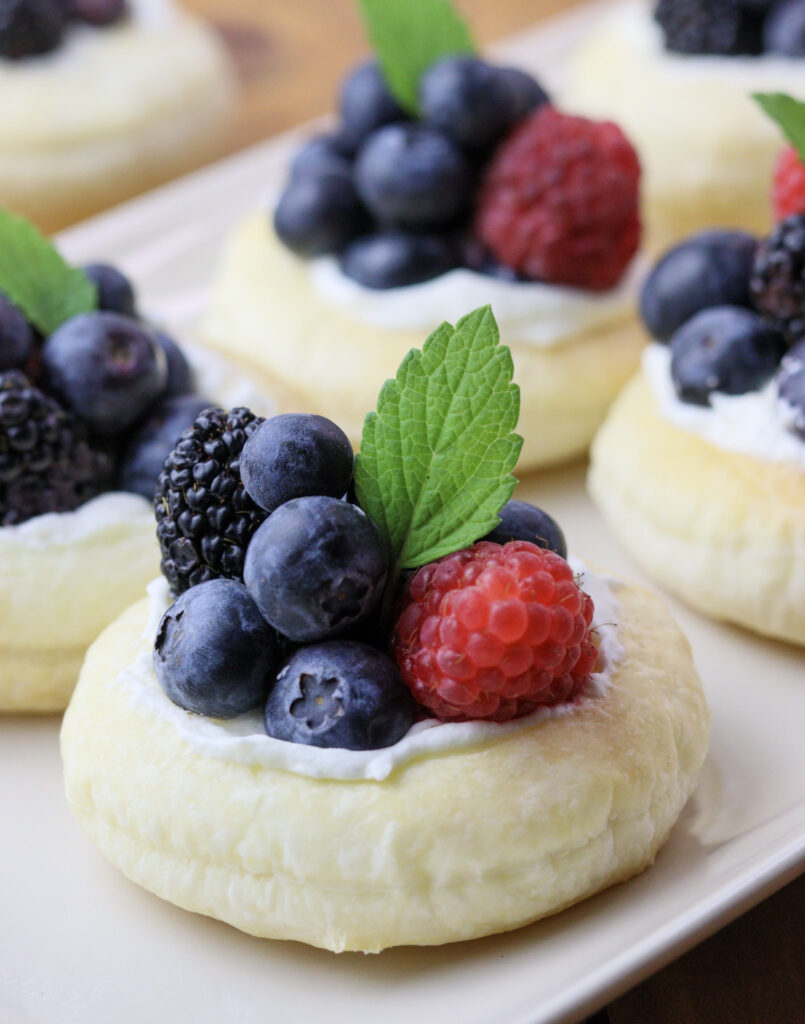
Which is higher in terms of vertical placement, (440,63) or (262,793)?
(440,63)

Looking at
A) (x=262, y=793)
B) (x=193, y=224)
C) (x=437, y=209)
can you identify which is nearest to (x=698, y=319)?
(x=437, y=209)

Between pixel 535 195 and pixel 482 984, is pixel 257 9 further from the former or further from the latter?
pixel 482 984

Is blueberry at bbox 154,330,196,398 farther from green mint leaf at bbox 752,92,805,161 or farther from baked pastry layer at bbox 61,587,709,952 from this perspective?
green mint leaf at bbox 752,92,805,161

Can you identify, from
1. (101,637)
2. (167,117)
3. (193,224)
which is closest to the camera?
(101,637)

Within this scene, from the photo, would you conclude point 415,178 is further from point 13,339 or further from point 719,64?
point 719,64

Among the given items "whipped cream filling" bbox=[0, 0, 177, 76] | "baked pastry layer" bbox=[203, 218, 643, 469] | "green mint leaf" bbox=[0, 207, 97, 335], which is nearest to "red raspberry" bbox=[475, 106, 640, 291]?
"baked pastry layer" bbox=[203, 218, 643, 469]

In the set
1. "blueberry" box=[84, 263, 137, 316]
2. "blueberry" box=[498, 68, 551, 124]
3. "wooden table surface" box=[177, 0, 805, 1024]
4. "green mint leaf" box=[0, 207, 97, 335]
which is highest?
"blueberry" box=[498, 68, 551, 124]

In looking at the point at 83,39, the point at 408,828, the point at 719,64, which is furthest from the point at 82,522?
the point at 83,39
